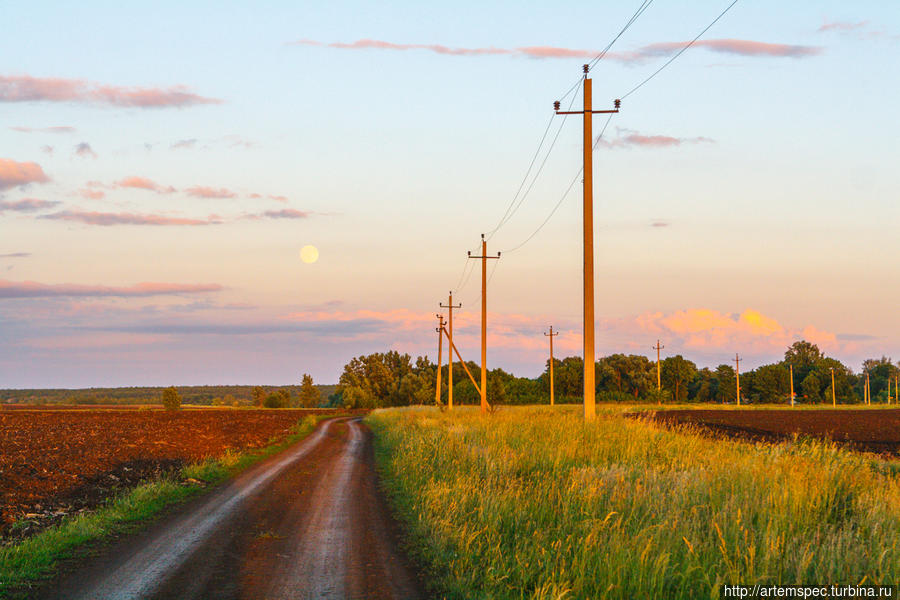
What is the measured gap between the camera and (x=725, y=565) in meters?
8.13

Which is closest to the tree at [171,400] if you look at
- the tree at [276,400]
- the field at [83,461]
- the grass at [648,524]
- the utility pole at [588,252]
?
the tree at [276,400]

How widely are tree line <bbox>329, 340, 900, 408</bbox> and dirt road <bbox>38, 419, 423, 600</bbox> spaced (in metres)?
102

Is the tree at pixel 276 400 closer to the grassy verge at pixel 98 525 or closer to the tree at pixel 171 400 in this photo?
the tree at pixel 171 400

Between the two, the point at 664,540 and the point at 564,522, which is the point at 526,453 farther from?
the point at 664,540

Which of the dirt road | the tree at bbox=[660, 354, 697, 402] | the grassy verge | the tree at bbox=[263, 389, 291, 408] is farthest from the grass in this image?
the tree at bbox=[660, 354, 697, 402]

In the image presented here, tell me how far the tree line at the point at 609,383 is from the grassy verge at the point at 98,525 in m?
98.0

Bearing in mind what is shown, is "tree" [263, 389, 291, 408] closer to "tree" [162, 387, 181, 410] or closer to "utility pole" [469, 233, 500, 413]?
"tree" [162, 387, 181, 410]

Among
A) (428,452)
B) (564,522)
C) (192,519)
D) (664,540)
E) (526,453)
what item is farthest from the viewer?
(428,452)

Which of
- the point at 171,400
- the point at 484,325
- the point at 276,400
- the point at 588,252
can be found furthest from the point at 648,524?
the point at 276,400

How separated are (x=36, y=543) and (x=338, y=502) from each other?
20.0ft

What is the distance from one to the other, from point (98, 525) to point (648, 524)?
970 cm

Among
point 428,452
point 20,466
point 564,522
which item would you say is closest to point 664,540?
point 564,522

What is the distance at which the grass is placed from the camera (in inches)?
307

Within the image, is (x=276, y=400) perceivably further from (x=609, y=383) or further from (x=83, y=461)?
(x=83, y=461)
